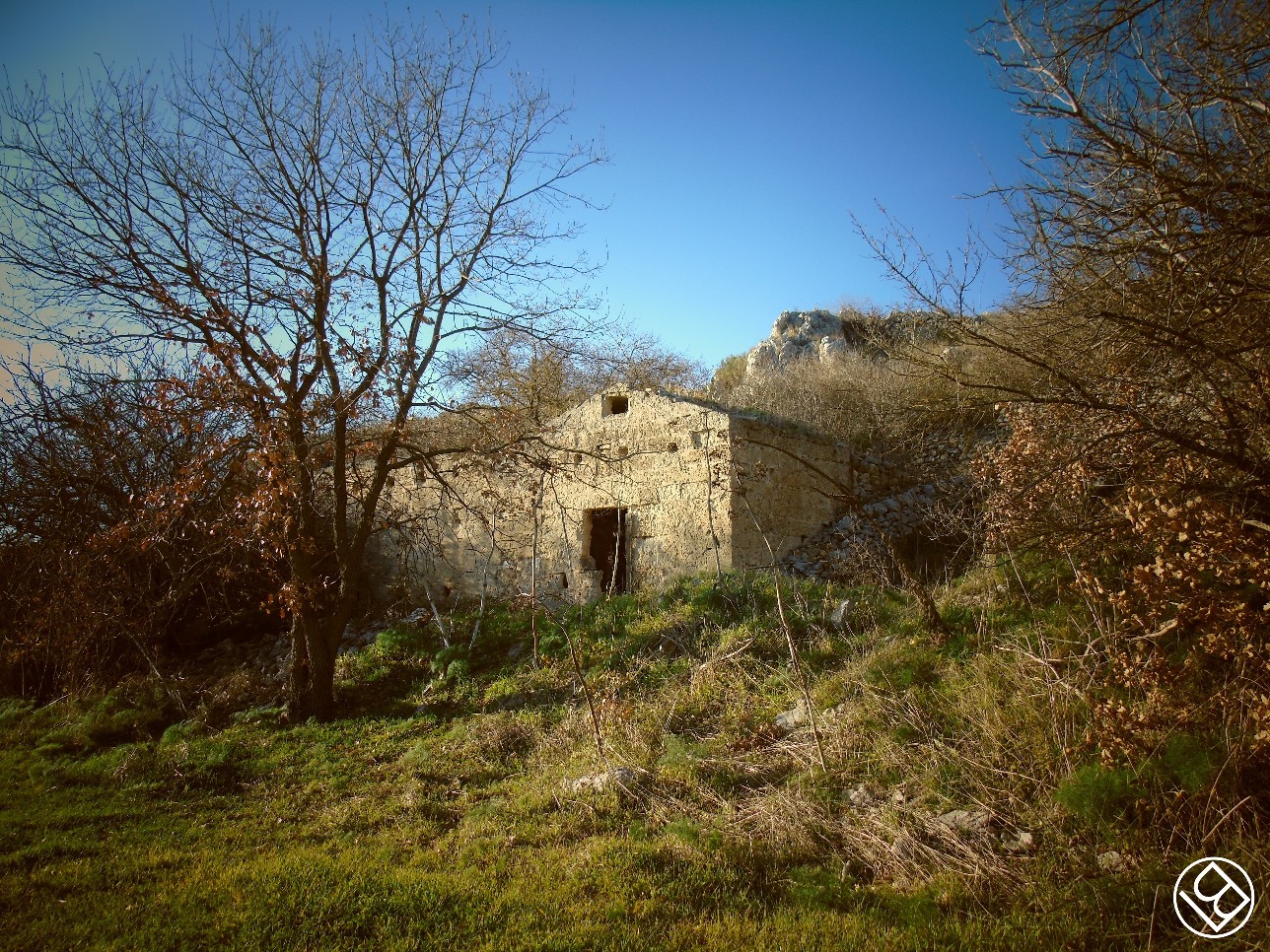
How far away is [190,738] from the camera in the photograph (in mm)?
7750

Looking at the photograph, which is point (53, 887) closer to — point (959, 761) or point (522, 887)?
point (522, 887)

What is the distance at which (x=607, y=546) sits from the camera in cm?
1184

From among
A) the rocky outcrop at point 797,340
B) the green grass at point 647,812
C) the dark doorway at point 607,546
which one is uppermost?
the rocky outcrop at point 797,340

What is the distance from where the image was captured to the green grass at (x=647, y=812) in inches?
144

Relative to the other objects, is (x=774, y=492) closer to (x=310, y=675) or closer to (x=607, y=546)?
(x=607, y=546)

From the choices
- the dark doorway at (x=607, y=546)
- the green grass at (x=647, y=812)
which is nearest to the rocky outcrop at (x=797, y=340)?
the dark doorway at (x=607, y=546)

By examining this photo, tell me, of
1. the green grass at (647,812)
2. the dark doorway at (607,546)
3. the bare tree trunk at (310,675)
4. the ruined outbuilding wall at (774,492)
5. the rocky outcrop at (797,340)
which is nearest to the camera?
the green grass at (647,812)

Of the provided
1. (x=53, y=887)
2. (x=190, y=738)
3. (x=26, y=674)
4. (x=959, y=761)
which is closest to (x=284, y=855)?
(x=53, y=887)

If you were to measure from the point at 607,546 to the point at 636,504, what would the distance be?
65.4 inches

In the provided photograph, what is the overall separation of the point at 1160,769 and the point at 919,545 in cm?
696

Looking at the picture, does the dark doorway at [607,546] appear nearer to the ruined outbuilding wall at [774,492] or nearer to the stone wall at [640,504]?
the stone wall at [640,504]

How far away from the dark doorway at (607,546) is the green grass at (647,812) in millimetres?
2630

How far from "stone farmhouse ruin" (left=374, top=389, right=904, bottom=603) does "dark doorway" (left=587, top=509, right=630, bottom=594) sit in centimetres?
2

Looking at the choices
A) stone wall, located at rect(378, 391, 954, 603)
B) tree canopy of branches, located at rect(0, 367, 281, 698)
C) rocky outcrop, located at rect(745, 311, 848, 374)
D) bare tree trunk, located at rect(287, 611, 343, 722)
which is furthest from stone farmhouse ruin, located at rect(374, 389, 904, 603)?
rocky outcrop, located at rect(745, 311, 848, 374)
